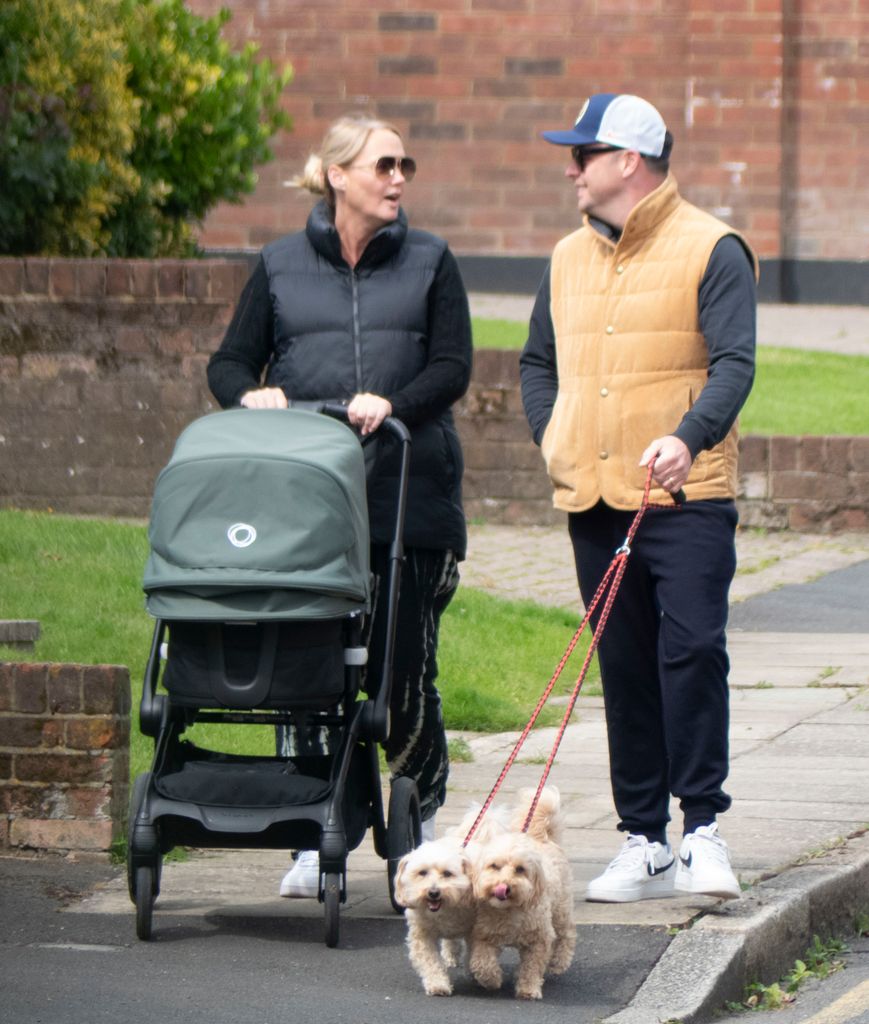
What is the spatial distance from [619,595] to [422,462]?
2.12 feet

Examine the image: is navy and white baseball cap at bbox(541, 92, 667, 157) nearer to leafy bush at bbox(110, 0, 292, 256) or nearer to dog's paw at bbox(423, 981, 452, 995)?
dog's paw at bbox(423, 981, 452, 995)

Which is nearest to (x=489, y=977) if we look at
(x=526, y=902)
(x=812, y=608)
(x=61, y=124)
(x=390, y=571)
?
(x=526, y=902)

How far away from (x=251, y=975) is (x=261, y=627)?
0.82 meters

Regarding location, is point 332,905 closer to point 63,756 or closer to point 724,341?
point 63,756

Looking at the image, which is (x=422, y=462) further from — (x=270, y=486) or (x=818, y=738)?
(x=818, y=738)

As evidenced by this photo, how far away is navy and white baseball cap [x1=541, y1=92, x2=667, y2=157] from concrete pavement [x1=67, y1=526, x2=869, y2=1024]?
76.5 inches

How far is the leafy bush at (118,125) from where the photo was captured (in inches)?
543

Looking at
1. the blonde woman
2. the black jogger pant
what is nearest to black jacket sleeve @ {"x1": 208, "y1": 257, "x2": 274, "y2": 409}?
the blonde woman

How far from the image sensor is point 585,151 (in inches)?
211

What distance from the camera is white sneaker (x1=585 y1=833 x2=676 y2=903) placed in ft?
17.9

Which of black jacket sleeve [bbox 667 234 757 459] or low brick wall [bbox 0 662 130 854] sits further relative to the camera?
low brick wall [bbox 0 662 130 854]

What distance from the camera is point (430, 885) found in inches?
176

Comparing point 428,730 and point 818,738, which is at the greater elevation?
point 428,730

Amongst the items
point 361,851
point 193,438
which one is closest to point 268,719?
point 193,438
